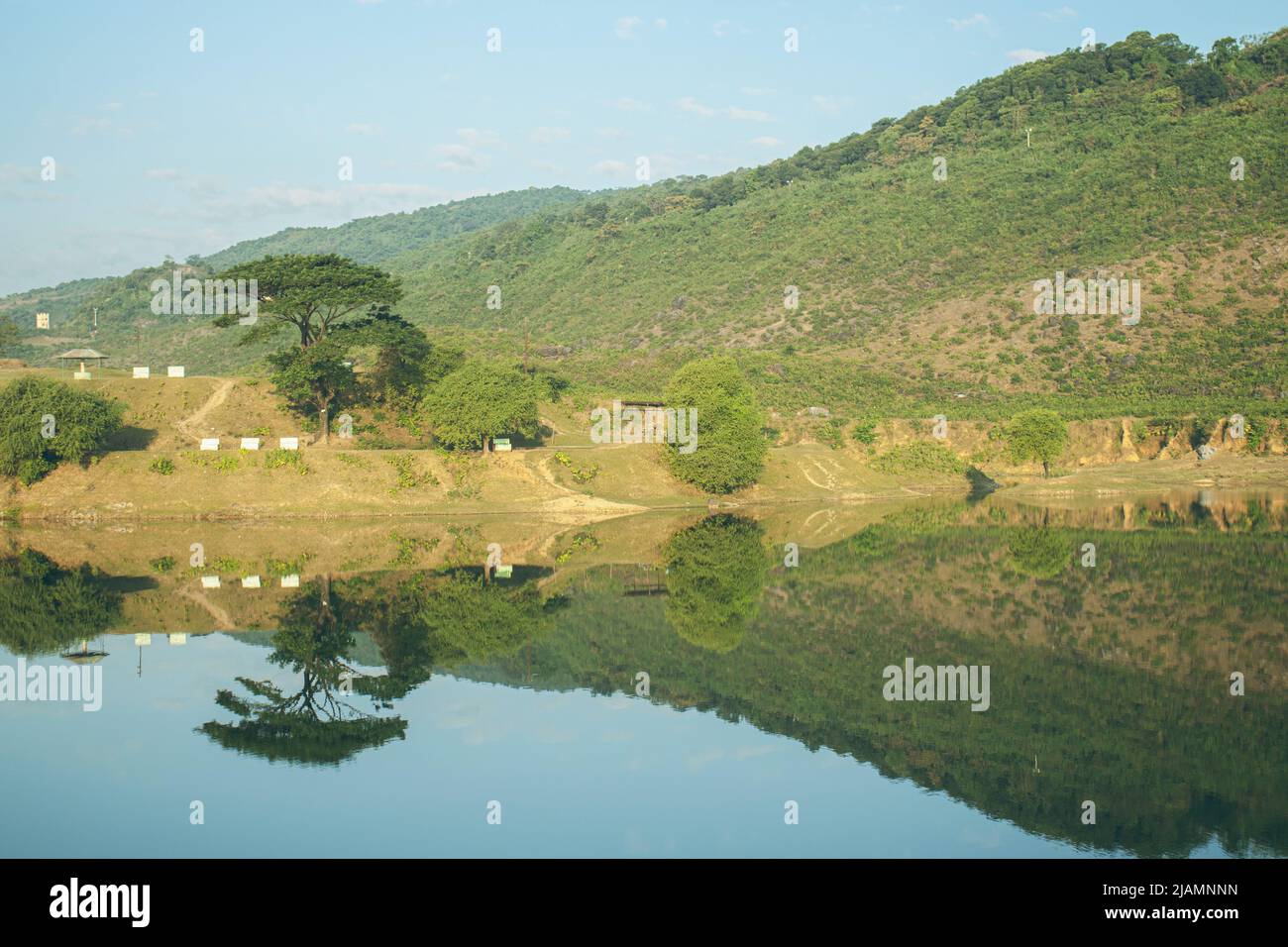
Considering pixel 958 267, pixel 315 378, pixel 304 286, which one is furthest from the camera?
pixel 958 267

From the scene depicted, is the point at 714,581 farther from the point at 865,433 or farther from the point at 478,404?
the point at 865,433

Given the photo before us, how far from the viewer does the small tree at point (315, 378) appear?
60.6m

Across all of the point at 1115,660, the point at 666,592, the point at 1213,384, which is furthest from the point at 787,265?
the point at 1115,660

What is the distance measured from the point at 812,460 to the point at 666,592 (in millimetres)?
31769

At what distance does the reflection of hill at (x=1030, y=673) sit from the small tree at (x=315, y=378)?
87.9 ft

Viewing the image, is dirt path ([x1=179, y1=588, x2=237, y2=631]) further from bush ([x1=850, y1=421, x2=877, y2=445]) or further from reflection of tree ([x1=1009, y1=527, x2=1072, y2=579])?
bush ([x1=850, y1=421, x2=877, y2=445])

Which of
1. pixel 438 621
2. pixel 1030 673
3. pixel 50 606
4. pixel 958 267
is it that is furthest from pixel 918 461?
pixel 50 606

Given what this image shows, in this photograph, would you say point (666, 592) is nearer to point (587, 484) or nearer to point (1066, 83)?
point (587, 484)

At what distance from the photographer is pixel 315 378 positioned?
61.8 m

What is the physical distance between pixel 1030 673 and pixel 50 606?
26.4 m

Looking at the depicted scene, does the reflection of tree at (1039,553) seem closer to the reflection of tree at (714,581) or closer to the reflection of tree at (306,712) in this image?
the reflection of tree at (714,581)

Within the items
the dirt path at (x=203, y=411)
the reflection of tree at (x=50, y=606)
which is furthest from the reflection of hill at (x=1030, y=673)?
the dirt path at (x=203, y=411)

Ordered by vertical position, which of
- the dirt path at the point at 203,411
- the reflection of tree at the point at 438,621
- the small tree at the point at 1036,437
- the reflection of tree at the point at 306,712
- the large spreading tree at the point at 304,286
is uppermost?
the large spreading tree at the point at 304,286

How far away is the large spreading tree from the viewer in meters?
60.6
